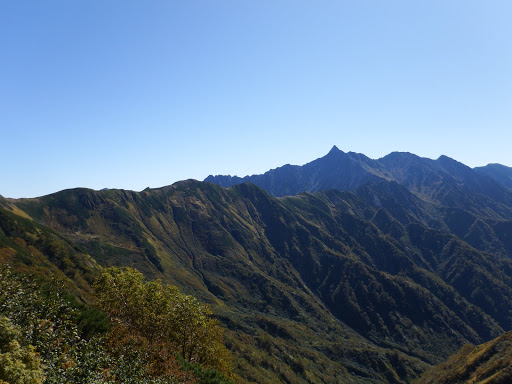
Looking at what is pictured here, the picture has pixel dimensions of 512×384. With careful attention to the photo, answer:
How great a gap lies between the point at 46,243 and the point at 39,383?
13916 cm

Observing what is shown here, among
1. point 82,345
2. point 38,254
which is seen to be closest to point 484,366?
point 82,345

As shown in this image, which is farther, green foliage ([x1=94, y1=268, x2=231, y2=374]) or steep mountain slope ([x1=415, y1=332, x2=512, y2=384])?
steep mountain slope ([x1=415, y1=332, x2=512, y2=384])

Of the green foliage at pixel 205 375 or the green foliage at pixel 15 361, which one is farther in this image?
the green foliage at pixel 205 375

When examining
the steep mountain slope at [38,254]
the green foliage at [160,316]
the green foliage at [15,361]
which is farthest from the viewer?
the steep mountain slope at [38,254]

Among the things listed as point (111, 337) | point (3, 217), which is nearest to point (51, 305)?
point (111, 337)

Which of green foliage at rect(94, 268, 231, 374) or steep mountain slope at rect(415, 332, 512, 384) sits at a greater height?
green foliage at rect(94, 268, 231, 374)

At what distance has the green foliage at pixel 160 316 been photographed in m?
45.8

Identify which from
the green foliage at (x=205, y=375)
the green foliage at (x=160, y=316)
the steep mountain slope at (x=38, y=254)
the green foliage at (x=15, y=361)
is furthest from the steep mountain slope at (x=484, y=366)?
the steep mountain slope at (x=38, y=254)

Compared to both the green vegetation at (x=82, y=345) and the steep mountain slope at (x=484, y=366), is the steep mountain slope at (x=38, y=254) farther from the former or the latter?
the steep mountain slope at (x=484, y=366)

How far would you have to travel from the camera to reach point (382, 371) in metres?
194

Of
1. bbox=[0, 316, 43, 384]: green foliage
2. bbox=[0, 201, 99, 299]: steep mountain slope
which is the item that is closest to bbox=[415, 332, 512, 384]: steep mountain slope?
bbox=[0, 316, 43, 384]: green foliage

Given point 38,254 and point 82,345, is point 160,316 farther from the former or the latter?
point 38,254

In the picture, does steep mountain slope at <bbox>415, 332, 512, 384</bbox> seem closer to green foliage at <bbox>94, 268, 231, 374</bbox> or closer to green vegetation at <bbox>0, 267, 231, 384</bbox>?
green foliage at <bbox>94, 268, 231, 374</bbox>

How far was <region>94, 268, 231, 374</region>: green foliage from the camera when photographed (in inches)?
1804
